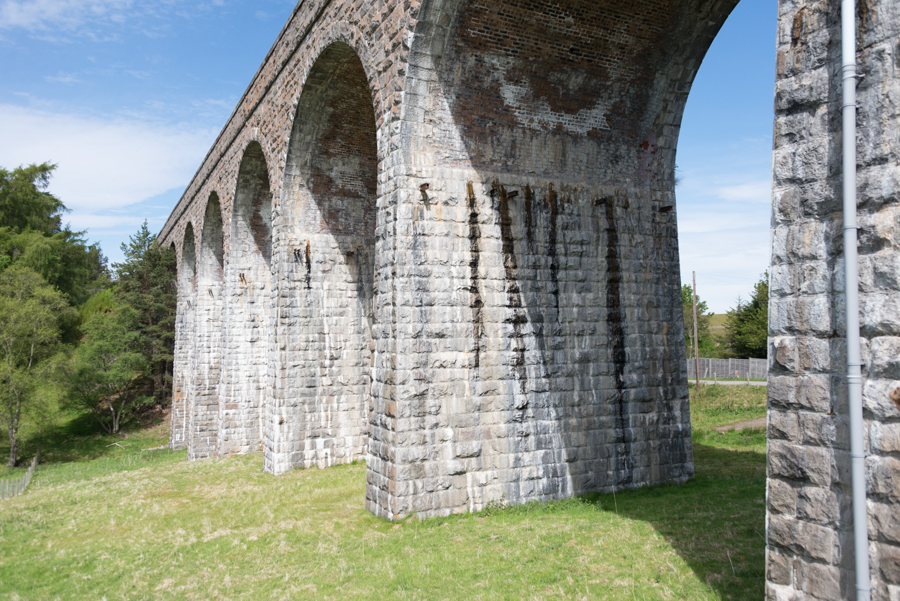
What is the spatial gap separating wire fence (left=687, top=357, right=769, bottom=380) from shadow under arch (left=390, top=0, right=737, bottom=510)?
2320cm

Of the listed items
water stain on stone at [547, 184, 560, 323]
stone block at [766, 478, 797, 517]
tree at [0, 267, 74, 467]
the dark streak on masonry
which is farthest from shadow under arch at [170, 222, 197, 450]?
stone block at [766, 478, 797, 517]

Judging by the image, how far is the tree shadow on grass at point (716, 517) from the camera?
4.98 metres

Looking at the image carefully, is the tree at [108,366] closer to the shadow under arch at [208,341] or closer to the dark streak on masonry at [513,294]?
the shadow under arch at [208,341]

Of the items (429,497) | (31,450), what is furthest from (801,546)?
(31,450)

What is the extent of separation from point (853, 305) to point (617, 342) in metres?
5.19

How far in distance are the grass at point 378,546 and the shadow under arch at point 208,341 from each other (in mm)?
8269

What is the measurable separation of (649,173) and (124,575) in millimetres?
8306

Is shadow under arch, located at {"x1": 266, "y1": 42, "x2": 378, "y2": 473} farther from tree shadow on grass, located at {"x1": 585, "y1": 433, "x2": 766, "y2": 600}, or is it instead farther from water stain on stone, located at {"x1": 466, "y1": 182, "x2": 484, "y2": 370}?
tree shadow on grass, located at {"x1": 585, "y1": 433, "x2": 766, "y2": 600}

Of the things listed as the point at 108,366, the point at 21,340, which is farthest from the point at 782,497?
the point at 108,366

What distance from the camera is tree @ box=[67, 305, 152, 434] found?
29438 mm

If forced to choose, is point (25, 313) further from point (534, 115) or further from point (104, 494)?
point (534, 115)

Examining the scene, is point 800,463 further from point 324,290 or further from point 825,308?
point 324,290

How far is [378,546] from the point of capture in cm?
671

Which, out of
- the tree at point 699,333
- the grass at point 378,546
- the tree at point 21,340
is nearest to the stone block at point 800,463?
the grass at point 378,546
